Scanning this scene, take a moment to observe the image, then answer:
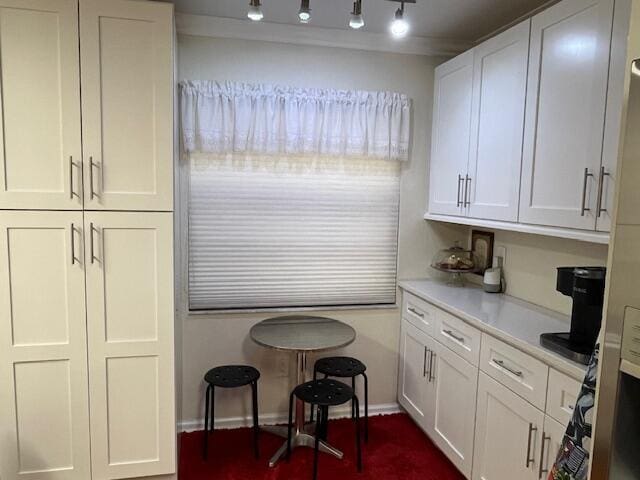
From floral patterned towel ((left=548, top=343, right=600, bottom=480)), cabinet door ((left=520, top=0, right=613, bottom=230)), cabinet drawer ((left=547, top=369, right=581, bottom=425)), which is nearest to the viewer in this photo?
floral patterned towel ((left=548, top=343, right=600, bottom=480))

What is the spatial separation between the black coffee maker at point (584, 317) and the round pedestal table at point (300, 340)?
3.62 feet

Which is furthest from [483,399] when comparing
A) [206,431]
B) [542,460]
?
[206,431]

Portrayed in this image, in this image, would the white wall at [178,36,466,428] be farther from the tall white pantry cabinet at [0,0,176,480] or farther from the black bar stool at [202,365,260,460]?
the tall white pantry cabinet at [0,0,176,480]

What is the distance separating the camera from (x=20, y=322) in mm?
2125

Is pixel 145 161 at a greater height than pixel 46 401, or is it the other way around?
pixel 145 161

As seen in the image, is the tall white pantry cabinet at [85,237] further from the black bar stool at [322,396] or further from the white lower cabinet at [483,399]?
the white lower cabinet at [483,399]

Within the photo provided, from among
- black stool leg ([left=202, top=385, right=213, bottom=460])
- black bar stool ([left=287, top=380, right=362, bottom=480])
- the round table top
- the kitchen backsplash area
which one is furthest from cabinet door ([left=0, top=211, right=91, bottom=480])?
the kitchen backsplash area

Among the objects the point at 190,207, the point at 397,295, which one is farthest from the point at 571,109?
the point at 190,207

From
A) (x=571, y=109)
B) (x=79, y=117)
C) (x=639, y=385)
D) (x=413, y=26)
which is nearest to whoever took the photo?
(x=639, y=385)

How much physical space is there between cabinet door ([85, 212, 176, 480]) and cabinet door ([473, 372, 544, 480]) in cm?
151

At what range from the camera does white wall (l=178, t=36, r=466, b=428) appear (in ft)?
9.29

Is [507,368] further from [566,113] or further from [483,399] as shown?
[566,113]

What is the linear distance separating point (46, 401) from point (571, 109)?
2.68m

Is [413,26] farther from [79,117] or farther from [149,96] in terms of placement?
[79,117]
